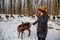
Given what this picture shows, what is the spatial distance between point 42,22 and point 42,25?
4 cm

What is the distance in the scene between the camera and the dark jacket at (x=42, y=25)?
68.2 inches

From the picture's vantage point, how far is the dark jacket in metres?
1.73

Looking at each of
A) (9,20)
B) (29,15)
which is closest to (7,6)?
(9,20)

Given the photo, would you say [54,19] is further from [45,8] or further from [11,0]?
[11,0]

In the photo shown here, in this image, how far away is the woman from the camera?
68.1 inches

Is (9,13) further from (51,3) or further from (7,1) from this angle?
(51,3)

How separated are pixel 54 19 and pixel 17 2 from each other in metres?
0.50

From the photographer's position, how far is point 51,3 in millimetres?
1841

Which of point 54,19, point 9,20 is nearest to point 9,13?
point 9,20

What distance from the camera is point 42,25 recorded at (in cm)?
174

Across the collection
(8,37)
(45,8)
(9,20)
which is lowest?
(8,37)

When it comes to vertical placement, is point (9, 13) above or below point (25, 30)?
above

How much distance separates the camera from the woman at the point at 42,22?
5.68ft

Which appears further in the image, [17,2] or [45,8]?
[17,2]
